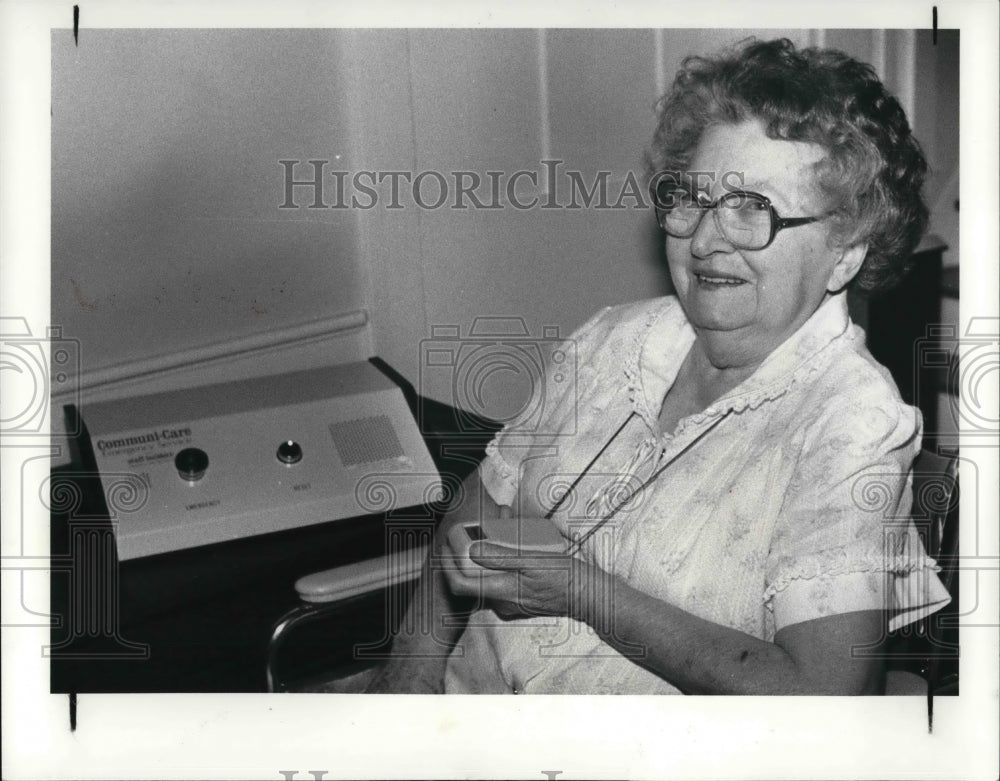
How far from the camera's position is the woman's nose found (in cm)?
142

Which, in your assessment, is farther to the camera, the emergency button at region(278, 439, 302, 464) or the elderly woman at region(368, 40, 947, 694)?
the emergency button at region(278, 439, 302, 464)

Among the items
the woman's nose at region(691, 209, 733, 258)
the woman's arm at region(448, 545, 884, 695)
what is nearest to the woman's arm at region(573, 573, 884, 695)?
the woman's arm at region(448, 545, 884, 695)

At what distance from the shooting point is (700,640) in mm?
1390

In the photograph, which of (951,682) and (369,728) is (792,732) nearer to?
(951,682)

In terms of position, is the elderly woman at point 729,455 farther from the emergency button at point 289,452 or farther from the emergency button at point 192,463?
the emergency button at point 192,463

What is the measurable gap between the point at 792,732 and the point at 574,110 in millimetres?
835

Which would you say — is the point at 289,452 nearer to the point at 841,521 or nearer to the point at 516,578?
the point at 516,578

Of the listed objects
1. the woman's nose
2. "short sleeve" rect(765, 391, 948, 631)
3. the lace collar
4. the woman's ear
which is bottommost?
"short sleeve" rect(765, 391, 948, 631)

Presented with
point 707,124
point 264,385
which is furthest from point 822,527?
point 264,385

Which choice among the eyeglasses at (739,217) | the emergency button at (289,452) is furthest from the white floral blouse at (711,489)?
the emergency button at (289,452)

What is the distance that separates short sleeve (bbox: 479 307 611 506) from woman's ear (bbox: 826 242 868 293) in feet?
0.92

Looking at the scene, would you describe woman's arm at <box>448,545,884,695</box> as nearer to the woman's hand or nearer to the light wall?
the woman's hand

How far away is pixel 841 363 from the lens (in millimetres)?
1394

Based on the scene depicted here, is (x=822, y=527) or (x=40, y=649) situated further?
(x=40, y=649)
